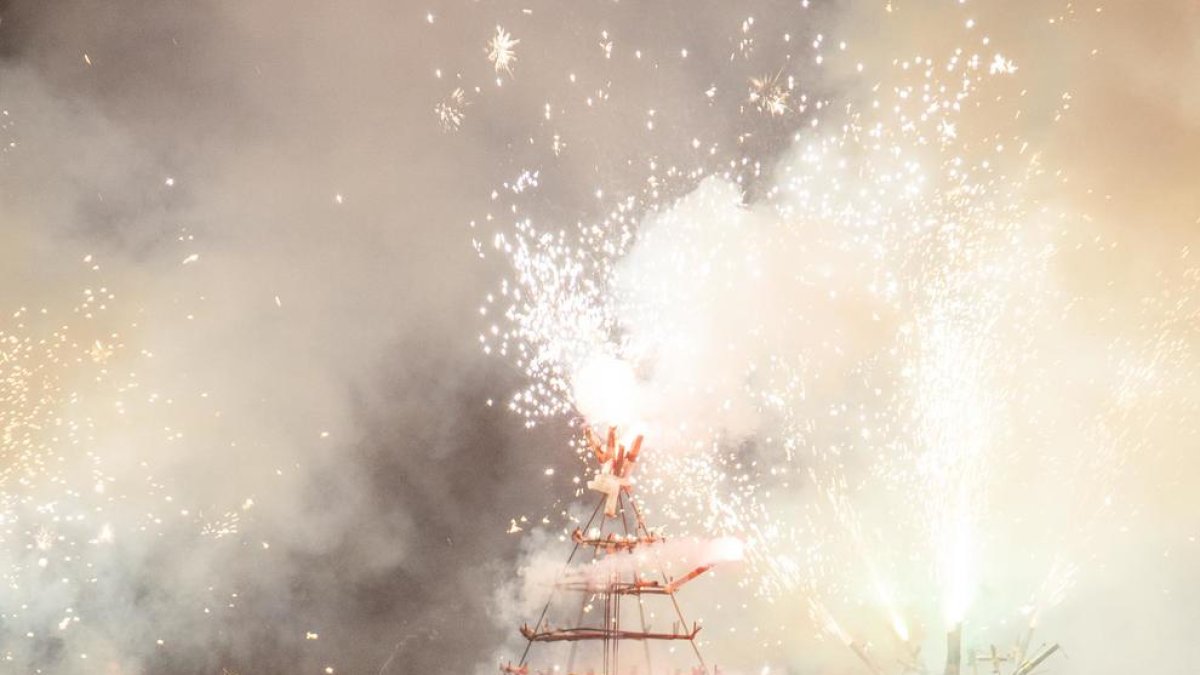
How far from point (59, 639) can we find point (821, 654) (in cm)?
1551

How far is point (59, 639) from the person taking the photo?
16.5m

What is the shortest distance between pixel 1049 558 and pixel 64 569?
18.8 metres

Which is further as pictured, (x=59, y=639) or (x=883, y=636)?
(x=883, y=636)

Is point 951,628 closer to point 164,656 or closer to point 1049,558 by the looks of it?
point 1049,558

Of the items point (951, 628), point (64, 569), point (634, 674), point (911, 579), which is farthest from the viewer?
point (911, 579)

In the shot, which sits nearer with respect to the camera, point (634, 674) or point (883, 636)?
point (634, 674)

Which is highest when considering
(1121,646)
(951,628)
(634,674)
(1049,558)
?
(1049,558)

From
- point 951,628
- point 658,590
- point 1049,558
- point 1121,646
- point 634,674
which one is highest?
point 1049,558

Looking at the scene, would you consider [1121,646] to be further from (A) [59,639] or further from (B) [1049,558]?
(A) [59,639]

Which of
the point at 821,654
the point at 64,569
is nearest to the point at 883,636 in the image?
the point at 821,654

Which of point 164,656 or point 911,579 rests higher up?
point 911,579

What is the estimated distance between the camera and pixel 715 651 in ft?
61.6

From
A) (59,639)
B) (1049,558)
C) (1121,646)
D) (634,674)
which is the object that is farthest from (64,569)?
(1121,646)

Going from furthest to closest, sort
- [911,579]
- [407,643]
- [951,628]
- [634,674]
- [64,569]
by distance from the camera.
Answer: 1. [407,643]
2. [911,579]
3. [64,569]
4. [951,628]
5. [634,674]
